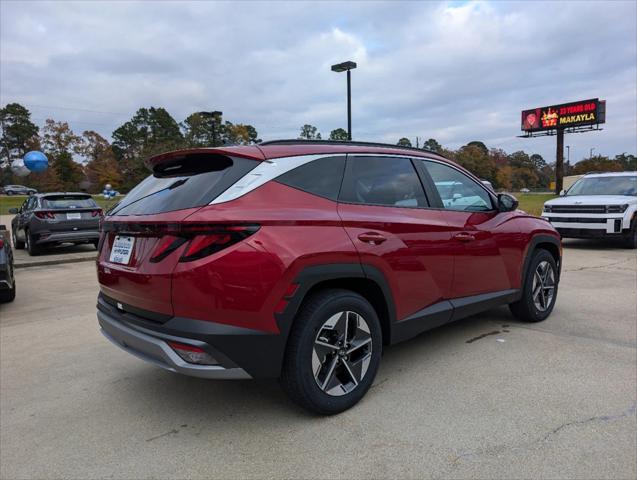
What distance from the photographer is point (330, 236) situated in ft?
9.49

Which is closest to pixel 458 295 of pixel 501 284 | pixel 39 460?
pixel 501 284

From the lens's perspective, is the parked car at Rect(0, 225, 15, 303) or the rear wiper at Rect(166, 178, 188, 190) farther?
the parked car at Rect(0, 225, 15, 303)

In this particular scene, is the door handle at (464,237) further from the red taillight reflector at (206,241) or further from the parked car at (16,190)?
the parked car at (16,190)

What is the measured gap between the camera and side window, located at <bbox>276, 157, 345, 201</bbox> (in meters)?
2.93

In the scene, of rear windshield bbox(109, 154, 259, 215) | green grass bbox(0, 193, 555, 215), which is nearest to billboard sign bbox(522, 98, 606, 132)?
green grass bbox(0, 193, 555, 215)

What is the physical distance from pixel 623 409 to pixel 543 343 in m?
1.28

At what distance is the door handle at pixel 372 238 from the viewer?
308 cm

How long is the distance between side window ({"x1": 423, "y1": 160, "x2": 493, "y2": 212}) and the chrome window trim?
1.39 metres

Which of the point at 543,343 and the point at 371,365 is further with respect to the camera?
the point at 543,343

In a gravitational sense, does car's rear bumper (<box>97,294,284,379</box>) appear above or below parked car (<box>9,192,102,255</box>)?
below

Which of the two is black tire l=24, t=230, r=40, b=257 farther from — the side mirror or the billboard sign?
the billboard sign

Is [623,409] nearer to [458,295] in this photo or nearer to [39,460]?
[458,295]

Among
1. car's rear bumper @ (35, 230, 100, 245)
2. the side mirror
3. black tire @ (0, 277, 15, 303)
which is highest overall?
the side mirror

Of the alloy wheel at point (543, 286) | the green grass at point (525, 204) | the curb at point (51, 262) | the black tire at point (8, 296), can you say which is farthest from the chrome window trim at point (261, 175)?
the green grass at point (525, 204)
